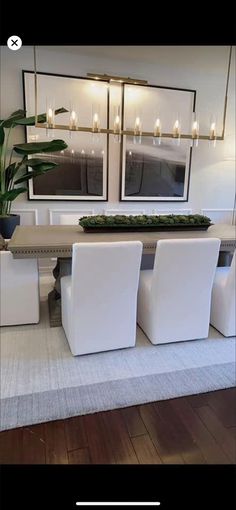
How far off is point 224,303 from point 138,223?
3.55 ft

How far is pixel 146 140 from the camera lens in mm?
4484

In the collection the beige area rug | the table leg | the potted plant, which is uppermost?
the potted plant

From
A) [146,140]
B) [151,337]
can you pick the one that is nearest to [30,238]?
[151,337]

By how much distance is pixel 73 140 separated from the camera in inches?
165

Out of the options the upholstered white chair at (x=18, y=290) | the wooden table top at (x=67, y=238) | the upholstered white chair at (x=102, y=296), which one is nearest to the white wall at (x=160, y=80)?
the wooden table top at (x=67, y=238)

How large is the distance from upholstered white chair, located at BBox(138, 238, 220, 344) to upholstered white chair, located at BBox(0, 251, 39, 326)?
95 cm

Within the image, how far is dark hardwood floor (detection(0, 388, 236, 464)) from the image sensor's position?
143 centimetres

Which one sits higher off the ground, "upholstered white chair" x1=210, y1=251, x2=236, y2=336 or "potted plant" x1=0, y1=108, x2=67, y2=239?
"potted plant" x1=0, y1=108, x2=67, y2=239

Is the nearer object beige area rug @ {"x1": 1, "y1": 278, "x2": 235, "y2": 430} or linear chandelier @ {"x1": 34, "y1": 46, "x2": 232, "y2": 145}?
beige area rug @ {"x1": 1, "y1": 278, "x2": 235, "y2": 430}

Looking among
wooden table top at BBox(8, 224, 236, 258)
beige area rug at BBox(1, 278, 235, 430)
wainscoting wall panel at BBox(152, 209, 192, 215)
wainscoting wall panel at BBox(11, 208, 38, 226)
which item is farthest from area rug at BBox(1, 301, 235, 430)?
wainscoting wall panel at BBox(152, 209, 192, 215)

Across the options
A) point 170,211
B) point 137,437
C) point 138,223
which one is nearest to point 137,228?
point 138,223

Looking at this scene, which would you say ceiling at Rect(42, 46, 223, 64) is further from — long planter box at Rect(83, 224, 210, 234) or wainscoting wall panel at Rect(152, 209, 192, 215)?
long planter box at Rect(83, 224, 210, 234)

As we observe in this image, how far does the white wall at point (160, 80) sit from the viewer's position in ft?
12.7
